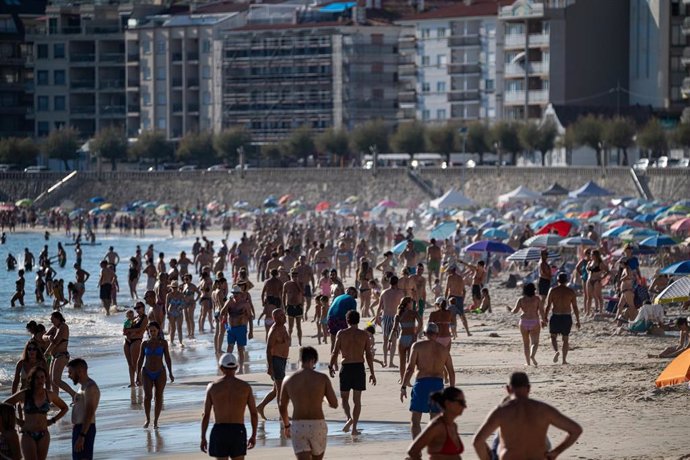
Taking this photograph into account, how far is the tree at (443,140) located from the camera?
85938mm

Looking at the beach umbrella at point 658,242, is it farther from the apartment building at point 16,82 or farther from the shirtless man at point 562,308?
the apartment building at point 16,82

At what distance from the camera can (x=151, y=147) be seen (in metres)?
96.6

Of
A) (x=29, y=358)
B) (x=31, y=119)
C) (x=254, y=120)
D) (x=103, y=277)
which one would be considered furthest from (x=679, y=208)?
(x=31, y=119)

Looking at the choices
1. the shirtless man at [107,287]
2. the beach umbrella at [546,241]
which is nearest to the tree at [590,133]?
the beach umbrella at [546,241]

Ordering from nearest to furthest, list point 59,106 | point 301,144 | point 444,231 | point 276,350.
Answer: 1. point 276,350
2. point 444,231
3. point 301,144
4. point 59,106

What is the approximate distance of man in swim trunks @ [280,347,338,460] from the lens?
11.3 m

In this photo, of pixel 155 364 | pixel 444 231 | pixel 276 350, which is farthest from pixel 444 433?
pixel 444 231

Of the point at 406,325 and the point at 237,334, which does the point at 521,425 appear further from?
the point at 237,334

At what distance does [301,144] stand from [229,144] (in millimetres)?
4246

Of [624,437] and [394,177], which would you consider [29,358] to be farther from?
[394,177]

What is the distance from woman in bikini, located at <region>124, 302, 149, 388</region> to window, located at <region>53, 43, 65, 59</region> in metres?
93.5

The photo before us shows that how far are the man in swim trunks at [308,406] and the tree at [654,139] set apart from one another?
6433 centimetres

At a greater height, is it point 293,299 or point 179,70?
point 179,70

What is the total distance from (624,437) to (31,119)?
100522 mm
